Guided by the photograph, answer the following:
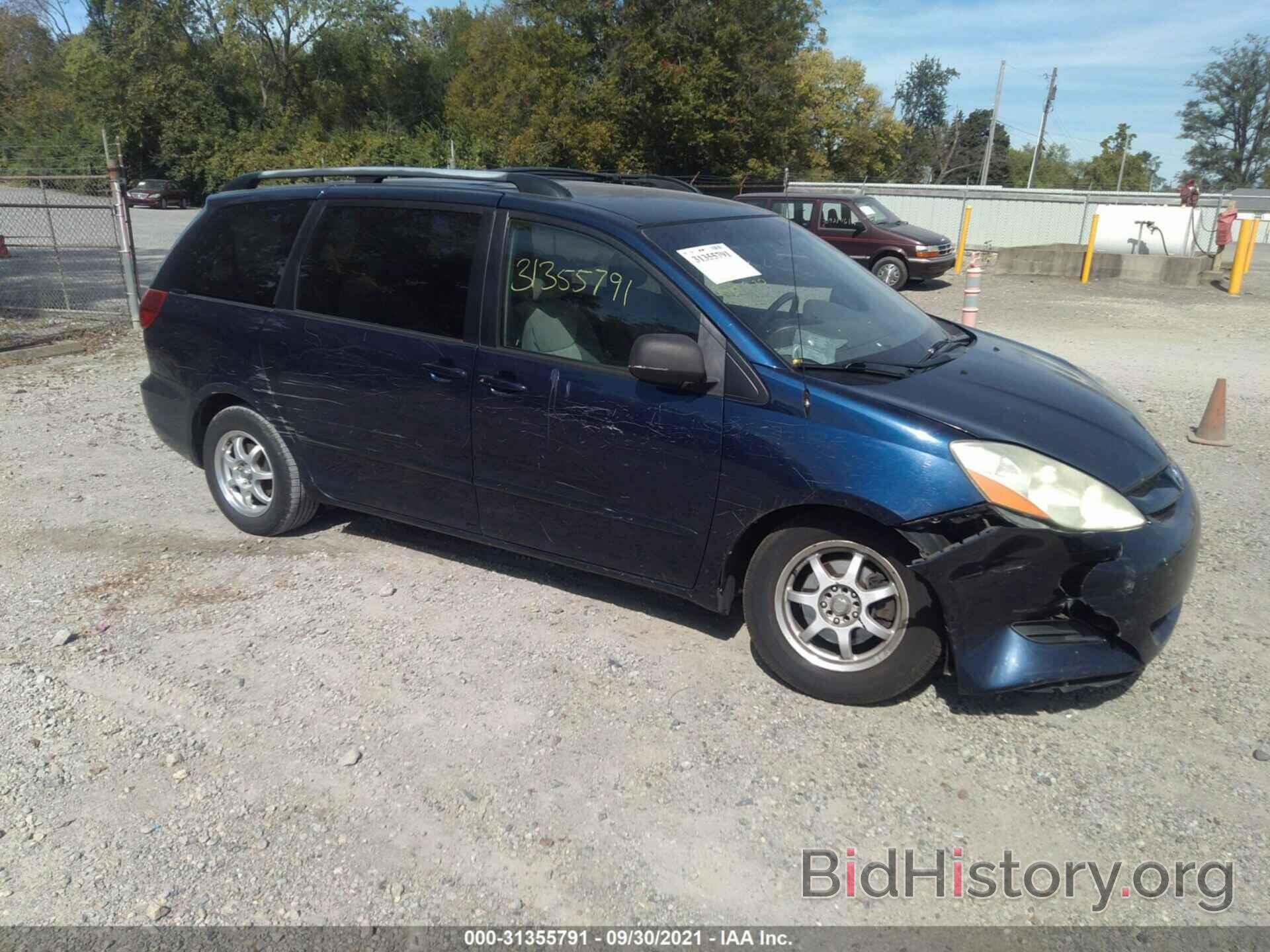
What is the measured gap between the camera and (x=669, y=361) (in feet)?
11.5

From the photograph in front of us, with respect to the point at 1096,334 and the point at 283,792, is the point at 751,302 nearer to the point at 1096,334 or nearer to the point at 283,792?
the point at 283,792

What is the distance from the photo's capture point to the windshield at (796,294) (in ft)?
12.3

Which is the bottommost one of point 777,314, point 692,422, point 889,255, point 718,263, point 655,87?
point 889,255

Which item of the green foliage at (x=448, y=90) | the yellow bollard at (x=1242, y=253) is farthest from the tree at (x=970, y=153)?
the yellow bollard at (x=1242, y=253)

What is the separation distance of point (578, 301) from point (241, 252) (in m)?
2.16

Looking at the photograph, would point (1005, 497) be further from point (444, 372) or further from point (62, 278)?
point (62, 278)

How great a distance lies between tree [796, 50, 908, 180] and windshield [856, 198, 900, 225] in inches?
1477

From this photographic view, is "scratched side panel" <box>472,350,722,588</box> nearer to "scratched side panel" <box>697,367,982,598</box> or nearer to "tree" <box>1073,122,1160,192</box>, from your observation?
"scratched side panel" <box>697,367,982,598</box>

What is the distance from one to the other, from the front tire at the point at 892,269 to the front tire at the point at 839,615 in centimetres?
1516

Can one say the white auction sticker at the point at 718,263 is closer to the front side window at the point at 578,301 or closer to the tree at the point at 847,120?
the front side window at the point at 578,301

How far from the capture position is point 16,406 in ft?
25.5

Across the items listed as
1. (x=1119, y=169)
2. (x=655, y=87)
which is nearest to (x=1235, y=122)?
(x=1119, y=169)

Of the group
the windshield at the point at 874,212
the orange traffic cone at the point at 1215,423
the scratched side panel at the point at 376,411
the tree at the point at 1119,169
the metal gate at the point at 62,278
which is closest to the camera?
the scratched side panel at the point at 376,411

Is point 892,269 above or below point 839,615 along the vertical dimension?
below
